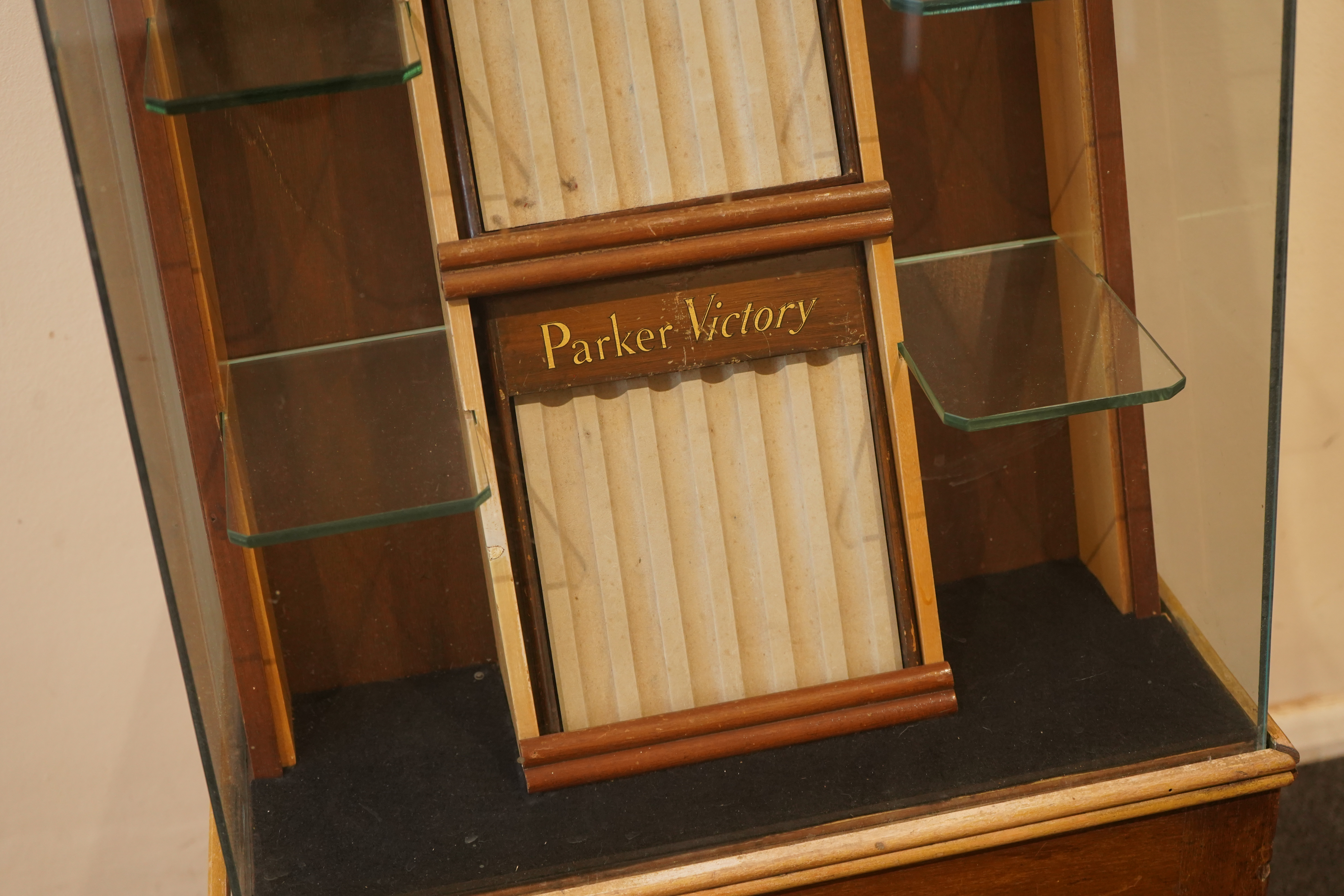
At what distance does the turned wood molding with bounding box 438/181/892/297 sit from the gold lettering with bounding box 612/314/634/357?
0.11 feet

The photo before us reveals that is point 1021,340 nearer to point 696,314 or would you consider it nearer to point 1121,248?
point 1121,248

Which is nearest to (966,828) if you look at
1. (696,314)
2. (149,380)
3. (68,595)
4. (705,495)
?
(705,495)

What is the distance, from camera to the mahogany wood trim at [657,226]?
80 centimetres

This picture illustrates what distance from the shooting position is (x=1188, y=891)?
2.73 ft

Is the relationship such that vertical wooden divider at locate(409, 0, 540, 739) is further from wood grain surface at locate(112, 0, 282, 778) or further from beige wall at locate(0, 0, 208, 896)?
beige wall at locate(0, 0, 208, 896)

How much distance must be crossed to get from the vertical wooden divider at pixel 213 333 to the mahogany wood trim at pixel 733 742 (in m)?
0.22

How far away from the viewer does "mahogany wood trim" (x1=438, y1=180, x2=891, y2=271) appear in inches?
31.7

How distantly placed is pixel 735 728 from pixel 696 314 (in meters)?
0.30

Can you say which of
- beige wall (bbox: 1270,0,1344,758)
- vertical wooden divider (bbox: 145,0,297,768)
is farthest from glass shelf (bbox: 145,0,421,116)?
beige wall (bbox: 1270,0,1344,758)

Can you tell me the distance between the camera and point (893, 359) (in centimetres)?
86

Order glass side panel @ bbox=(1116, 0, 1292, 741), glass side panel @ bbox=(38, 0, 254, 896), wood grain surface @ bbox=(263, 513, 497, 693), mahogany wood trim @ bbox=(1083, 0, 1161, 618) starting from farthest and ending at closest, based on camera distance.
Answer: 1. wood grain surface @ bbox=(263, 513, 497, 693)
2. mahogany wood trim @ bbox=(1083, 0, 1161, 618)
3. glass side panel @ bbox=(1116, 0, 1292, 741)
4. glass side panel @ bbox=(38, 0, 254, 896)

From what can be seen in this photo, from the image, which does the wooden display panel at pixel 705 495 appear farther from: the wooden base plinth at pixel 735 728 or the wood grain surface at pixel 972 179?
the wood grain surface at pixel 972 179

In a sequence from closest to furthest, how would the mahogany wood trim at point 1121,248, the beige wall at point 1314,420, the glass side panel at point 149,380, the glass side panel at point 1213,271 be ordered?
the glass side panel at point 149,380
the glass side panel at point 1213,271
the mahogany wood trim at point 1121,248
the beige wall at point 1314,420

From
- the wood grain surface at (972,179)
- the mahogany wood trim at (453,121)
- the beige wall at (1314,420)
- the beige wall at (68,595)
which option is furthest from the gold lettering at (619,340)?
the beige wall at (1314,420)
